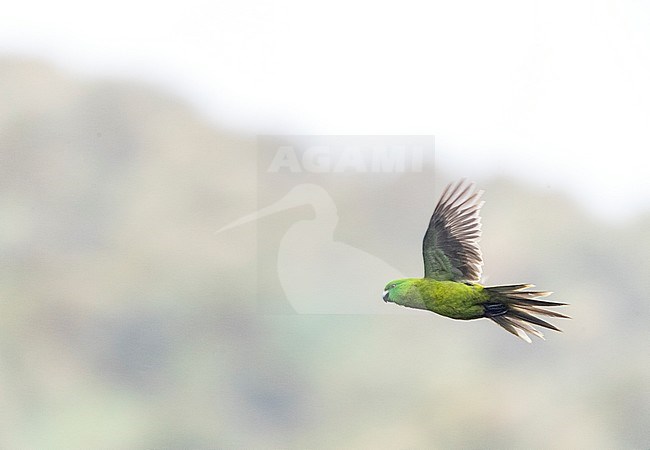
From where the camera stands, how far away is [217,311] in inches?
54.9

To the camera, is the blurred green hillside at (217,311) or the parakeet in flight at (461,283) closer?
the parakeet in flight at (461,283)

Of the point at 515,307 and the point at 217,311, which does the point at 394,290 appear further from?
the point at 217,311

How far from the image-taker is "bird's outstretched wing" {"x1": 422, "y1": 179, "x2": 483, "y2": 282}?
3.75ft

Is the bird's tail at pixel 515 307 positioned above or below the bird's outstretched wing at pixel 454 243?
below

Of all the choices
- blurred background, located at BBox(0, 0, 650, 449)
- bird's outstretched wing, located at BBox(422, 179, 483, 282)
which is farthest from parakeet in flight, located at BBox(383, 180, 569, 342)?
blurred background, located at BBox(0, 0, 650, 449)

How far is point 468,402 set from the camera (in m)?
1.41

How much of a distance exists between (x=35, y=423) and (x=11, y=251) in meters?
0.33

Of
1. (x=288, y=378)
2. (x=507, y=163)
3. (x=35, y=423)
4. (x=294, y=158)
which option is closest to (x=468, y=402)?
(x=288, y=378)

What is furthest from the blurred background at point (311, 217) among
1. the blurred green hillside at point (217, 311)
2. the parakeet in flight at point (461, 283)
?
the parakeet in flight at point (461, 283)

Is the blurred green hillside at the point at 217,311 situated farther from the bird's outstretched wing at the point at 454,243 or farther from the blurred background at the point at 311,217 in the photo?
the bird's outstretched wing at the point at 454,243

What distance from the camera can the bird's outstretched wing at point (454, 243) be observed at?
1144 mm

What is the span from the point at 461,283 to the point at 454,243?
0.06 m

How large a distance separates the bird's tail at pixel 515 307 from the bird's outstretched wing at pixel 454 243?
0.04 metres

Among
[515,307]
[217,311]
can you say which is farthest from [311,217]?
[515,307]
